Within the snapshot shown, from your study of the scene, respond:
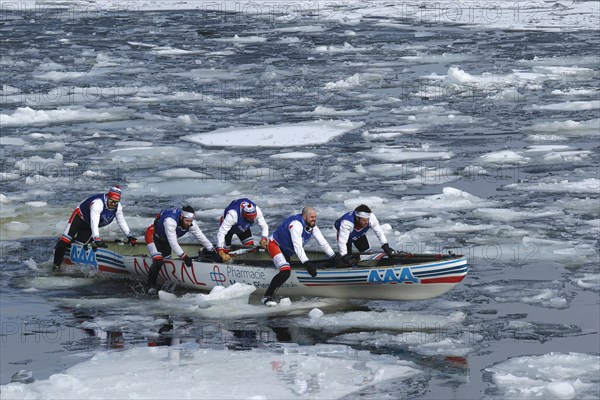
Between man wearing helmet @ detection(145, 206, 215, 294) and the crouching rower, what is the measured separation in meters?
1.23

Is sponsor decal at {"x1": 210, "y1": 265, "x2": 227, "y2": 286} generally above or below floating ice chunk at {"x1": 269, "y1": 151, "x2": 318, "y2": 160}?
below

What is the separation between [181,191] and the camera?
74.3ft

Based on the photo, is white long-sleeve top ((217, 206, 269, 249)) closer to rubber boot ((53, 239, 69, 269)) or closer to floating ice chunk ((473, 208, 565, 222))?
rubber boot ((53, 239, 69, 269))

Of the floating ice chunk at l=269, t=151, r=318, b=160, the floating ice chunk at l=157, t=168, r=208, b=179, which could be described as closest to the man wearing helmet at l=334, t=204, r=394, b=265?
the floating ice chunk at l=157, t=168, r=208, b=179

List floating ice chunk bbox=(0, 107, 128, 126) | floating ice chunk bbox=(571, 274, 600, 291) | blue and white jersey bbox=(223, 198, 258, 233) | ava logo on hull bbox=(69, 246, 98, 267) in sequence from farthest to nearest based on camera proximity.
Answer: floating ice chunk bbox=(0, 107, 128, 126) < ava logo on hull bbox=(69, 246, 98, 267) < blue and white jersey bbox=(223, 198, 258, 233) < floating ice chunk bbox=(571, 274, 600, 291)

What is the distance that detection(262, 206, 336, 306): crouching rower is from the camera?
52.6 feet

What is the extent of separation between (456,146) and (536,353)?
1306cm

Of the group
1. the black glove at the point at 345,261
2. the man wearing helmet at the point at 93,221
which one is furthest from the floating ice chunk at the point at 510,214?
the man wearing helmet at the point at 93,221

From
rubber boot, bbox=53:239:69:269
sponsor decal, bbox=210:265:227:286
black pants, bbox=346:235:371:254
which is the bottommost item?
sponsor decal, bbox=210:265:227:286

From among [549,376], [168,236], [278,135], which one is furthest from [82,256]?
[278,135]

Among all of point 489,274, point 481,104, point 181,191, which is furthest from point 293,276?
point 481,104

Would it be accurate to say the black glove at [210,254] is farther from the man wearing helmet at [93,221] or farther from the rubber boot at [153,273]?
the man wearing helmet at [93,221]

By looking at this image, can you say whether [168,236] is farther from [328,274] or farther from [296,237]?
[328,274]

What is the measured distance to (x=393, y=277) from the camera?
51.8ft
